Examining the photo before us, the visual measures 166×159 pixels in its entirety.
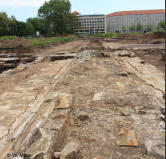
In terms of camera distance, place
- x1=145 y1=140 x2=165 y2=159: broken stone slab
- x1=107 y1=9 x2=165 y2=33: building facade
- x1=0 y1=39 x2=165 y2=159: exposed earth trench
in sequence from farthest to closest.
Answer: x1=107 y1=9 x2=165 y2=33: building facade, x1=0 y1=39 x2=165 y2=159: exposed earth trench, x1=145 y1=140 x2=165 y2=159: broken stone slab

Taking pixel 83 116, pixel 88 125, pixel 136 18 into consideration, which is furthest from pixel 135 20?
pixel 88 125

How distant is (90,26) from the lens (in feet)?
249

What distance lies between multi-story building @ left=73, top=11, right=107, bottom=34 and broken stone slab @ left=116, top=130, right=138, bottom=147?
76547mm

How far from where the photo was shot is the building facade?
7444 centimetres

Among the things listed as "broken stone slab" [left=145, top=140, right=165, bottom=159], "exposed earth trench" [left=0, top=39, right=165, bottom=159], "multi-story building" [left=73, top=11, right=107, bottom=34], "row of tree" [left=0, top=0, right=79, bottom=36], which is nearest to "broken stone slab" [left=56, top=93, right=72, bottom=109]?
"exposed earth trench" [left=0, top=39, right=165, bottom=159]

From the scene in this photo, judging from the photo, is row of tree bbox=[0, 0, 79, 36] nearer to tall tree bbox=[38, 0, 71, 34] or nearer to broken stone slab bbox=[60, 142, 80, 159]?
tall tree bbox=[38, 0, 71, 34]

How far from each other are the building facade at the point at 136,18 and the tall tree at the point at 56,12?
134 feet

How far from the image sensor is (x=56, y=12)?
39156mm

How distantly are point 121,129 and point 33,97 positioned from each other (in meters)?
2.28

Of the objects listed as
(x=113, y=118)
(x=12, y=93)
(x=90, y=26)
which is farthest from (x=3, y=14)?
(x=90, y=26)

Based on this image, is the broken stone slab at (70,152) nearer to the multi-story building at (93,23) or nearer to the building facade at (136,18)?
the multi-story building at (93,23)

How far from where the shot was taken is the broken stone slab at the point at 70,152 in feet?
4.61

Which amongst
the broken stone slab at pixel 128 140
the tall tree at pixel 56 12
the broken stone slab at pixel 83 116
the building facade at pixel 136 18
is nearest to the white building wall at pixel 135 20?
the building facade at pixel 136 18

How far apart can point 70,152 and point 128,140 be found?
626 mm
